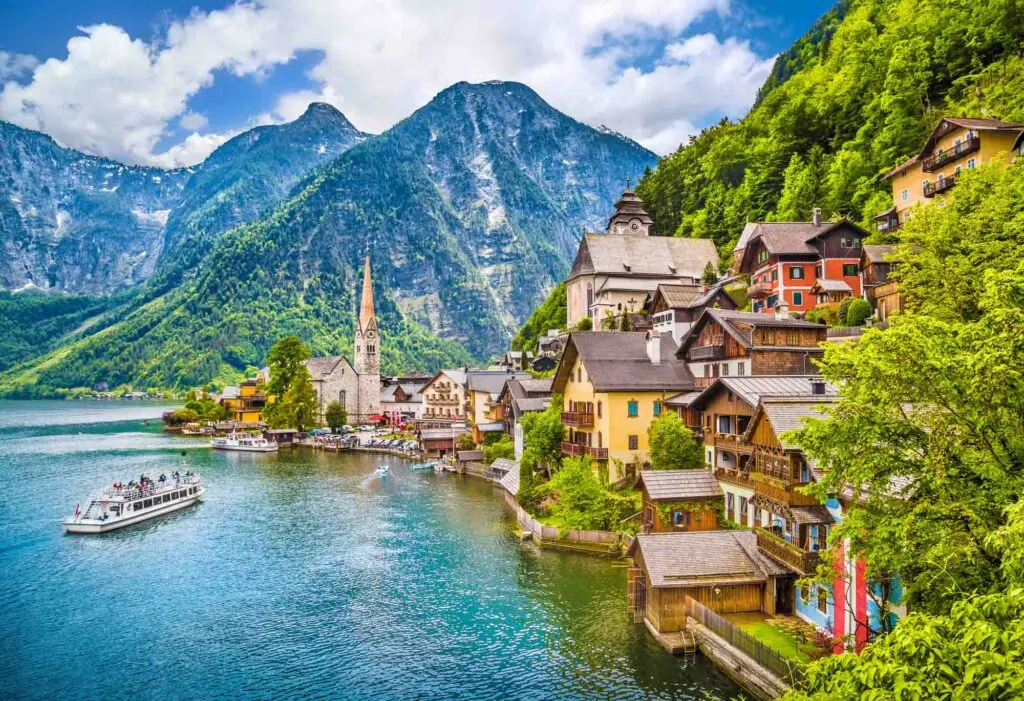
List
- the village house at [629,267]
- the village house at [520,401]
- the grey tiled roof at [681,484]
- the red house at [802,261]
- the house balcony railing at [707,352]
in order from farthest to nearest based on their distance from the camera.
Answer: the village house at [629,267], the village house at [520,401], the red house at [802,261], the house balcony railing at [707,352], the grey tiled roof at [681,484]

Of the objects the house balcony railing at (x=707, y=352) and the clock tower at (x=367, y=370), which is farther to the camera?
the clock tower at (x=367, y=370)

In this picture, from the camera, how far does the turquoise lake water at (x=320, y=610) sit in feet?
82.3

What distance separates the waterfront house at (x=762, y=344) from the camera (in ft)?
137

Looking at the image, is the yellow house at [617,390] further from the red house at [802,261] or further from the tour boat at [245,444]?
the tour boat at [245,444]

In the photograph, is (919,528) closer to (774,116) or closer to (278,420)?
(774,116)

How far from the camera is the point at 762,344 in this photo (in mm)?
42062

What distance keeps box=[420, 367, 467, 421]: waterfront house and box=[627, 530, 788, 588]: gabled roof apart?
83.6 m

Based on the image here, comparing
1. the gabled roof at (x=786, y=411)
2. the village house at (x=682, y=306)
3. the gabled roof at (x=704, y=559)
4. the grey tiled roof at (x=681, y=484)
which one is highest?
the village house at (x=682, y=306)

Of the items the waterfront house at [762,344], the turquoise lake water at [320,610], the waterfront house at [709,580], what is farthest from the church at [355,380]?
the waterfront house at [709,580]

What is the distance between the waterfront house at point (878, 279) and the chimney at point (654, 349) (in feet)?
54.3

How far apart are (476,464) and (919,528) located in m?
63.0

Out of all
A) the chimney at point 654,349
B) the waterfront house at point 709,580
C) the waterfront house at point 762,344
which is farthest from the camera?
the chimney at point 654,349

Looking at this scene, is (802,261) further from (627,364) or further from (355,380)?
(355,380)

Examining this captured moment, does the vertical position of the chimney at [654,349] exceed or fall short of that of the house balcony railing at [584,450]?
it exceeds it
